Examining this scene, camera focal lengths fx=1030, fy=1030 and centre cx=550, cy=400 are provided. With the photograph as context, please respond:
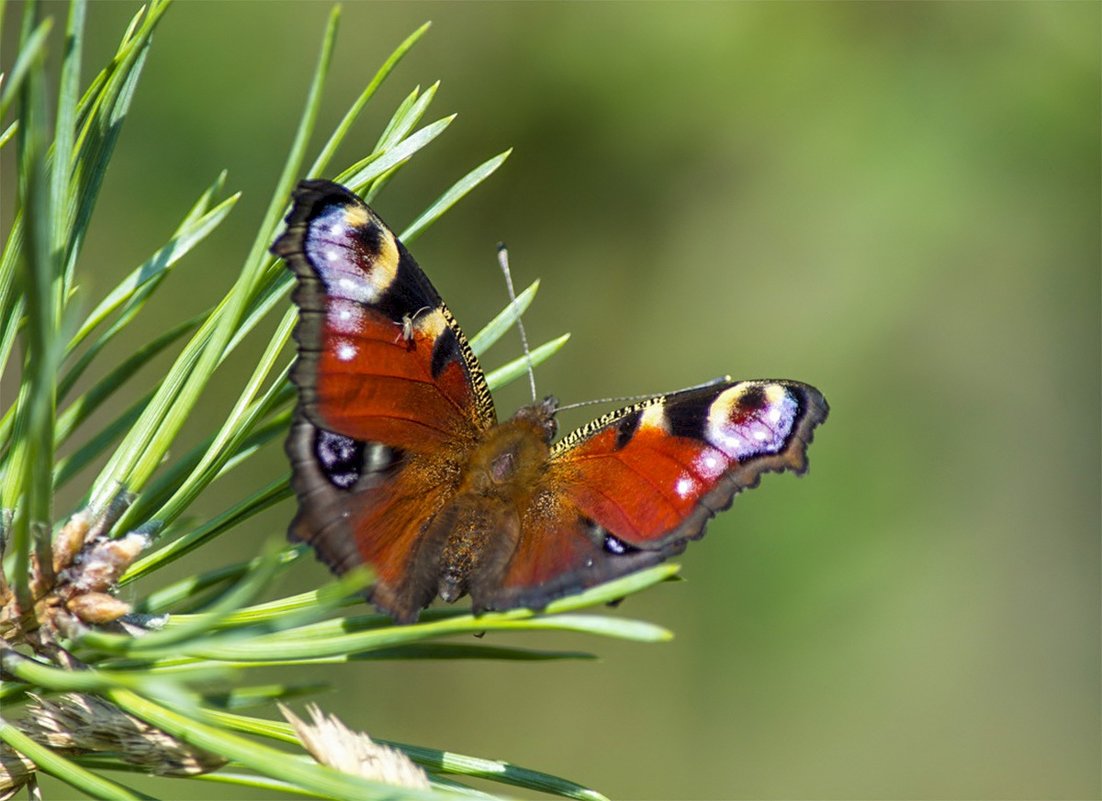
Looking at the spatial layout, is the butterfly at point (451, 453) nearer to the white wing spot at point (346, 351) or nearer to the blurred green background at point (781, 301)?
the white wing spot at point (346, 351)

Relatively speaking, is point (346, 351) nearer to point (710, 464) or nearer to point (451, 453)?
point (451, 453)

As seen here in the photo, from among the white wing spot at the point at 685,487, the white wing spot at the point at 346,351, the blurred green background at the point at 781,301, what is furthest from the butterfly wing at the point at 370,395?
the blurred green background at the point at 781,301

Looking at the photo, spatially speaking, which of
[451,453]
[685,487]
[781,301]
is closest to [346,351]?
[451,453]

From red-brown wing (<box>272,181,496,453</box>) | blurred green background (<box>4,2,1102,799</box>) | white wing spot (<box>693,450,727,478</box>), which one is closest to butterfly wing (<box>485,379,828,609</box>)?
white wing spot (<box>693,450,727,478</box>)

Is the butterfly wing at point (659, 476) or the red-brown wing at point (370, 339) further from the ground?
the red-brown wing at point (370, 339)

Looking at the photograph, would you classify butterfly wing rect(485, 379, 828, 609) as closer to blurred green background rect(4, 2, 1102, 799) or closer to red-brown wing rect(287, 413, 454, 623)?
red-brown wing rect(287, 413, 454, 623)

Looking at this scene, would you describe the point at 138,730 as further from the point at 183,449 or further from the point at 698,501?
the point at 183,449
